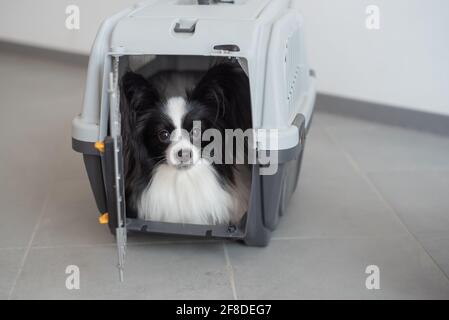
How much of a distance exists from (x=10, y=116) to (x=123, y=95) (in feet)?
5.07

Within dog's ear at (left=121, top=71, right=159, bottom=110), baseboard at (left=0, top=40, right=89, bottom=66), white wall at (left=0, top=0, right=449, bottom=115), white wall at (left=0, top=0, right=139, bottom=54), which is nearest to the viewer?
dog's ear at (left=121, top=71, right=159, bottom=110)

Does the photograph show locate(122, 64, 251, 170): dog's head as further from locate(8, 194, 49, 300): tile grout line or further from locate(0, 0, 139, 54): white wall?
locate(0, 0, 139, 54): white wall

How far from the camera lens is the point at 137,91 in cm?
158

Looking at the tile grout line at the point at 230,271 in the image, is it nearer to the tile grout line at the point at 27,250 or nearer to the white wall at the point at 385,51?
the tile grout line at the point at 27,250

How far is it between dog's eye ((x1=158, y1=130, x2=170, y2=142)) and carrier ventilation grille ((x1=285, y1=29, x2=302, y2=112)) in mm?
362

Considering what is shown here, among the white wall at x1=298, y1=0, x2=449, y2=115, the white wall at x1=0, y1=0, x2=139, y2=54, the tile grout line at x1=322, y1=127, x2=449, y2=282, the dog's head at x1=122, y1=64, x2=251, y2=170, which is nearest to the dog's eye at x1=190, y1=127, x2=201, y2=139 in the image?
the dog's head at x1=122, y1=64, x2=251, y2=170

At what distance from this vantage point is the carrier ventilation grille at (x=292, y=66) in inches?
63.9

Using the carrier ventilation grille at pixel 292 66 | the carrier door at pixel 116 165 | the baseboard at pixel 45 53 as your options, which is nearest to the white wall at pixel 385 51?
the carrier ventilation grille at pixel 292 66

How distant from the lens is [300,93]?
1890 millimetres

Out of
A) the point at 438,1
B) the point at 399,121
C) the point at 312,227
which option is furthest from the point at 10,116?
the point at 438,1

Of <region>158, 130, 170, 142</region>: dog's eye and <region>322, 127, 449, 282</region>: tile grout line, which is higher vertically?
<region>158, 130, 170, 142</region>: dog's eye

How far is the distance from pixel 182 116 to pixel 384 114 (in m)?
1.53

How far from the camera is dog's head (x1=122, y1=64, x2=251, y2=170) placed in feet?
5.24
